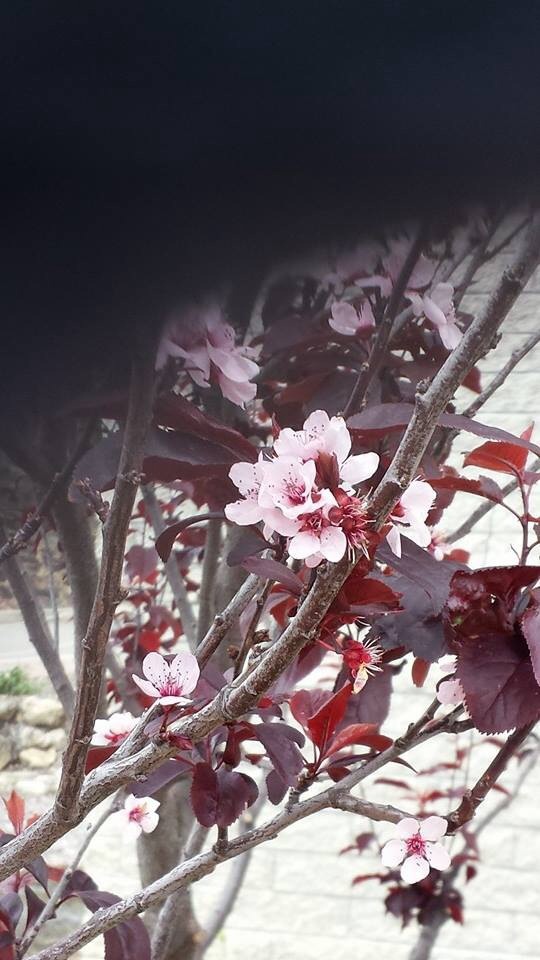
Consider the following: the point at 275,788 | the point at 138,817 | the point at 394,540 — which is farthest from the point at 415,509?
the point at 138,817

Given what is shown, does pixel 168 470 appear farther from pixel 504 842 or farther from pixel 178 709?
pixel 504 842

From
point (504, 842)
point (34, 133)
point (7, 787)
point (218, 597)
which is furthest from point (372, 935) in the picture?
point (34, 133)

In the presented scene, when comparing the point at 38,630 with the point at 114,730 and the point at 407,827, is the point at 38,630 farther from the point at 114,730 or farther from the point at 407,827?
the point at 407,827

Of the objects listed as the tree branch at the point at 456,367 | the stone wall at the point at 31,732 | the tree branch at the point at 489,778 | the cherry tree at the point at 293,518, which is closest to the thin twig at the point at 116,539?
the cherry tree at the point at 293,518

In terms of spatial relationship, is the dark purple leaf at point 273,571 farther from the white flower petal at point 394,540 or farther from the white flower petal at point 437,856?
the white flower petal at point 437,856

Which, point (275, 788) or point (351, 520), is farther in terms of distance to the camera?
point (275, 788)

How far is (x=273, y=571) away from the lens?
0.35m

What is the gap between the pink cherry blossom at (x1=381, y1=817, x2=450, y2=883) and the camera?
49 centimetres

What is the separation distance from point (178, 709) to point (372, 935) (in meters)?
1.27

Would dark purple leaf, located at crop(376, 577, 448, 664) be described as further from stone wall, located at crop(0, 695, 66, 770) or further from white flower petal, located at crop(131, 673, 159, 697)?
stone wall, located at crop(0, 695, 66, 770)

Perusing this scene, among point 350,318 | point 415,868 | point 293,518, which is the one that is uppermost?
point 350,318

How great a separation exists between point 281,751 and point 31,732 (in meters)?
0.38

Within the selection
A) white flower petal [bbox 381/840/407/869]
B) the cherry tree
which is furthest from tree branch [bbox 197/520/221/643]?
white flower petal [bbox 381/840/407/869]

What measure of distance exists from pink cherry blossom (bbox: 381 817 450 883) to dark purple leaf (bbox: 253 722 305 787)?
0.27ft
